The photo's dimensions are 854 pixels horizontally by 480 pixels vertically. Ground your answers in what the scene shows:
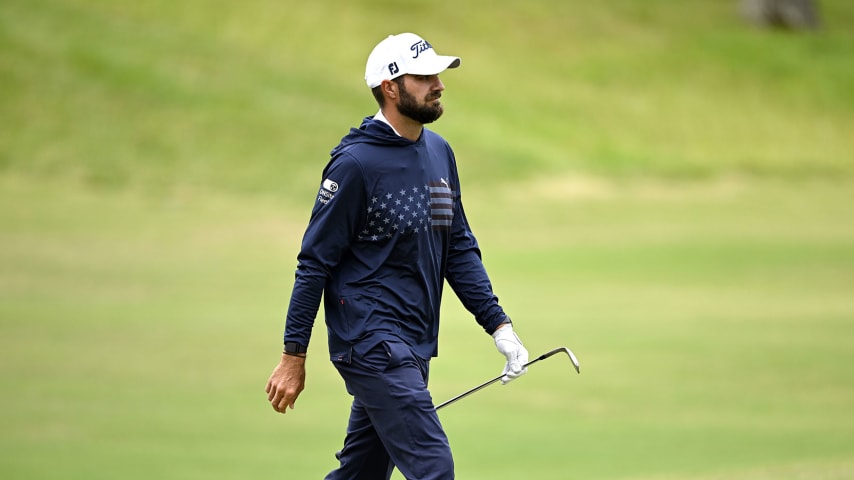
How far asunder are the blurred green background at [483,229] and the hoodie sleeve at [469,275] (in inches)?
112

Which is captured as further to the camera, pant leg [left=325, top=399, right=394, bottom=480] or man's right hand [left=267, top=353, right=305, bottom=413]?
pant leg [left=325, top=399, right=394, bottom=480]

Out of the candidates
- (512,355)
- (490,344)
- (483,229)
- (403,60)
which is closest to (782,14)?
Answer: (483,229)

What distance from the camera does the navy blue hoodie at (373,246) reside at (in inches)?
201

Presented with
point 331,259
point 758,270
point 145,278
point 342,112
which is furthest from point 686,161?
point 331,259

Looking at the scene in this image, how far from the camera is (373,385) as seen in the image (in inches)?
202

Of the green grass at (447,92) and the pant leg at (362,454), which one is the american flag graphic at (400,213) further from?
the green grass at (447,92)

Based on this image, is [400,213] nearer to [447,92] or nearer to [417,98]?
[417,98]

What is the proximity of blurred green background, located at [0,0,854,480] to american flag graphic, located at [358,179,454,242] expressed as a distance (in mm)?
3412

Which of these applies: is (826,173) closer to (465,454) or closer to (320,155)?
(320,155)

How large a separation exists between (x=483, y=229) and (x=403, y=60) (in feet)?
60.4

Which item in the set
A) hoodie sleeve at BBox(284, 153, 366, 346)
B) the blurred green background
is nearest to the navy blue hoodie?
hoodie sleeve at BBox(284, 153, 366, 346)

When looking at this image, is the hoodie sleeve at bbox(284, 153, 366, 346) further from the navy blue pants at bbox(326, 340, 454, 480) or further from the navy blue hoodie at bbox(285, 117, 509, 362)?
the navy blue pants at bbox(326, 340, 454, 480)

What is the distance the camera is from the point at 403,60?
520 cm

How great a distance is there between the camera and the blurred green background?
33.0ft
